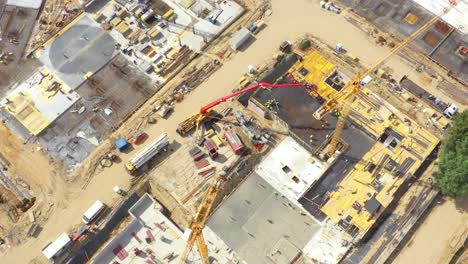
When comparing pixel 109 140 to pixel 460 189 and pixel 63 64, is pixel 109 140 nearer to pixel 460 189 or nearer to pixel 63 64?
pixel 63 64

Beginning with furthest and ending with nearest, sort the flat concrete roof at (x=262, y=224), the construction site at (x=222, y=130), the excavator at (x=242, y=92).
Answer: the construction site at (x=222, y=130), the excavator at (x=242, y=92), the flat concrete roof at (x=262, y=224)

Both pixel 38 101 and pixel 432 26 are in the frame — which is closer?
pixel 38 101

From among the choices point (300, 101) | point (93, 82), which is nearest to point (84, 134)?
point (93, 82)

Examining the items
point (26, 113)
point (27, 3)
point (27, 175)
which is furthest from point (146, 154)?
point (27, 3)

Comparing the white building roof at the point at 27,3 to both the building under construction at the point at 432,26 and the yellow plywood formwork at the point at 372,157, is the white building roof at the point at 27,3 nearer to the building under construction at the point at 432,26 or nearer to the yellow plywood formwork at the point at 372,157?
the yellow plywood formwork at the point at 372,157

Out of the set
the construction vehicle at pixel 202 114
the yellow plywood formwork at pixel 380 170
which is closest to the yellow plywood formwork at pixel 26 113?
the construction vehicle at pixel 202 114

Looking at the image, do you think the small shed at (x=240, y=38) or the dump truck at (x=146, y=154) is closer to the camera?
the dump truck at (x=146, y=154)

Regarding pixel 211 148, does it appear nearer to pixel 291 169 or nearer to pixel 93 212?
pixel 291 169
